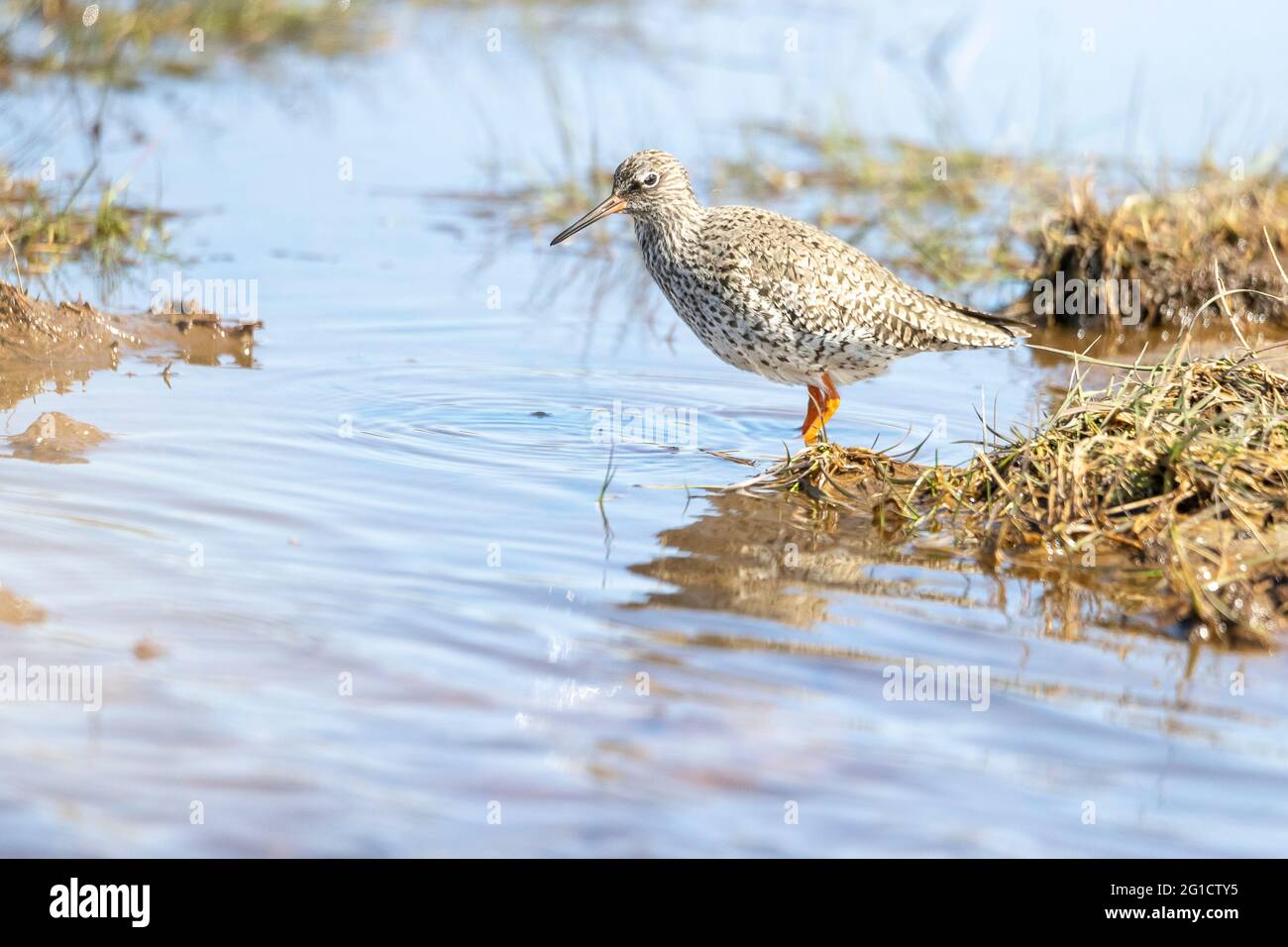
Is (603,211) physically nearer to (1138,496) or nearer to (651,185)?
(651,185)

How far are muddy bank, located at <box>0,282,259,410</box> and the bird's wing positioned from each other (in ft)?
8.71

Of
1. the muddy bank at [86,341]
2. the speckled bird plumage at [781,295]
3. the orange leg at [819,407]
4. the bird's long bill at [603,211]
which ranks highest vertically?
the bird's long bill at [603,211]

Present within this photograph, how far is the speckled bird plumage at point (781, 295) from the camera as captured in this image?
7.37 m

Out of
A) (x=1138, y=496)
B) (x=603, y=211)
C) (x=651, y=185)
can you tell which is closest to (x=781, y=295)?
(x=651, y=185)

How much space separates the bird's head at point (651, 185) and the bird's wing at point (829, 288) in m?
0.29

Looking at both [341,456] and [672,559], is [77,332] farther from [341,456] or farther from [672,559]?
[672,559]

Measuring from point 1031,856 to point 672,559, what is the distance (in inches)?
88.5

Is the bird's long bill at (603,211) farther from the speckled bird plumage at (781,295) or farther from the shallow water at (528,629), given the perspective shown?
the shallow water at (528,629)

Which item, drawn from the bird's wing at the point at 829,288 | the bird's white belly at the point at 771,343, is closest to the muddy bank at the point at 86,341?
the bird's white belly at the point at 771,343

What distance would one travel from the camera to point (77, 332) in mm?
7949

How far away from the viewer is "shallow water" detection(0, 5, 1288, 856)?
4.11 metres

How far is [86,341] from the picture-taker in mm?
7965

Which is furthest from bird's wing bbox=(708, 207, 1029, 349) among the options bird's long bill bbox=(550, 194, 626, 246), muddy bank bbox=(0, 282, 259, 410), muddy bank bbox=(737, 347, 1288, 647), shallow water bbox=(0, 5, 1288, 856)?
muddy bank bbox=(0, 282, 259, 410)
